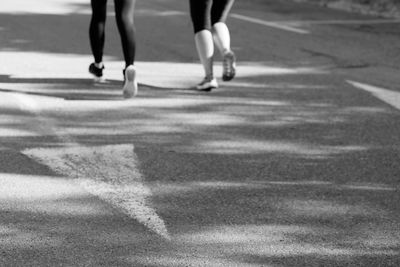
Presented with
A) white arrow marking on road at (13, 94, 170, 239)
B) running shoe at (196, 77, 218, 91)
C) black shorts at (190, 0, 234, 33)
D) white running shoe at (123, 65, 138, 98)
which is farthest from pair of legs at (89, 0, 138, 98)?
white arrow marking on road at (13, 94, 170, 239)

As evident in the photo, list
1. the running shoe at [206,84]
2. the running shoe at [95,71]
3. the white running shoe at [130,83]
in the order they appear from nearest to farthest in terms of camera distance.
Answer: the white running shoe at [130,83] < the running shoe at [206,84] < the running shoe at [95,71]

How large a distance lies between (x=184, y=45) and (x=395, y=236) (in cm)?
763

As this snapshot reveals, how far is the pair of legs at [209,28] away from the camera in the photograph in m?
8.99

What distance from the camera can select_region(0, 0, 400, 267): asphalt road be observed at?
4898 mm

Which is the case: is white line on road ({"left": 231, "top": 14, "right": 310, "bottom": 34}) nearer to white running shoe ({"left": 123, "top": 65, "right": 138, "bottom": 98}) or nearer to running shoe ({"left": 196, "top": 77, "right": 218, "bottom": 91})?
running shoe ({"left": 196, "top": 77, "right": 218, "bottom": 91})

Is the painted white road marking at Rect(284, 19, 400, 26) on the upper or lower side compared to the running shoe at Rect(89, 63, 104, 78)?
lower

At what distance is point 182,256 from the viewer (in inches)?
186

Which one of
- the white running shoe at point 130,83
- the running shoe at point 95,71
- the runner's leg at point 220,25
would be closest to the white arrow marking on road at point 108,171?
the white running shoe at point 130,83

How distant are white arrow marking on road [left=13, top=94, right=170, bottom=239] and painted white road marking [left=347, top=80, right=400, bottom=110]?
110 inches

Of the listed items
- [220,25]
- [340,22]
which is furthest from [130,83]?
[340,22]

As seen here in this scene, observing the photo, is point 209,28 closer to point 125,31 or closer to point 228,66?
point 228,66

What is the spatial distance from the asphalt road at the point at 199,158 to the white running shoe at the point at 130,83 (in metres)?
0.08

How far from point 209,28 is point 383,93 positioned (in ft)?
5.47

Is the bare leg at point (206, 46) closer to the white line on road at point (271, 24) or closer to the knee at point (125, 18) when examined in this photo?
the knee at point (125, 18)
